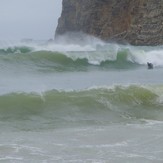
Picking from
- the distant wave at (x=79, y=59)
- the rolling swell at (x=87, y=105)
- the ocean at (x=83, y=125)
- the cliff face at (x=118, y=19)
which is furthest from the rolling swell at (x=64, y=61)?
the cliff face at (x=118, y=19)

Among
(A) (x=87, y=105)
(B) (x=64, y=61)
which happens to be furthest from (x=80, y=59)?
(A) (x=87, y=105)

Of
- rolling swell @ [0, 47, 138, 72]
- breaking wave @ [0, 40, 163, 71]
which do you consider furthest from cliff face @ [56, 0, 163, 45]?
rolling swell @ [0, 47, 138, 72]

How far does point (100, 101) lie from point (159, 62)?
16648 millimetres

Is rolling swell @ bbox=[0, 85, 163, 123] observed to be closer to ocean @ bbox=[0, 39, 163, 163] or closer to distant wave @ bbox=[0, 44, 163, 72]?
ocean @ bbox=[0, 39, 163, 163]

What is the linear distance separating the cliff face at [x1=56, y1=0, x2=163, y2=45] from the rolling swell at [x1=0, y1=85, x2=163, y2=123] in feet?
122

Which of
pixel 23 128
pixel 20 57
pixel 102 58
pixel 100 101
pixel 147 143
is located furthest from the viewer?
pixel 102 58

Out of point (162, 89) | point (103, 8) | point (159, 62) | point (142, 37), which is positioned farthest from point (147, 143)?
point (103, 8)

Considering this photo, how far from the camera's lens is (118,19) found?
5384cm

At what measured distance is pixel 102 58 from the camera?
2319 centimetres

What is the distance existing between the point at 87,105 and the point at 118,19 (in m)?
45.4

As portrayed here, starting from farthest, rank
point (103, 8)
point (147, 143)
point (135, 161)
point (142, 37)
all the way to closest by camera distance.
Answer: point (103, 8) → point (142, 37) → point (147, 143) → point (135, 161)

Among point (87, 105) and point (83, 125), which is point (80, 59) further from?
point (83, 125)

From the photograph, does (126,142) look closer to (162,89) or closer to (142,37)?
(162,89)

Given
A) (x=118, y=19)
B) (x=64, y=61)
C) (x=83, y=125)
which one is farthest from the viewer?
(x=118, y=19)
